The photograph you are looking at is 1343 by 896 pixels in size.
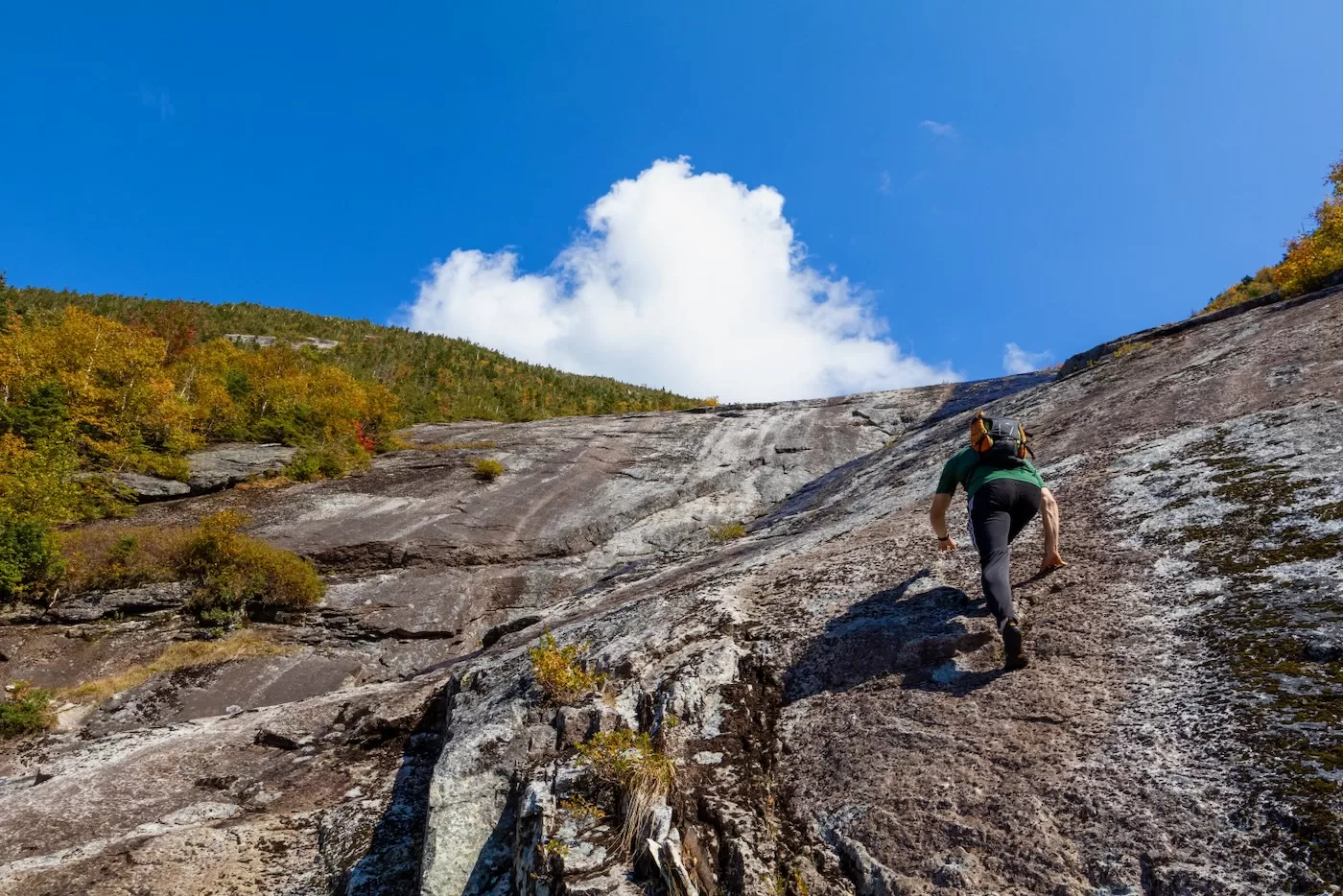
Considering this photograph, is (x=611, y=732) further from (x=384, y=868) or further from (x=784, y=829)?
(x=384, y=868)

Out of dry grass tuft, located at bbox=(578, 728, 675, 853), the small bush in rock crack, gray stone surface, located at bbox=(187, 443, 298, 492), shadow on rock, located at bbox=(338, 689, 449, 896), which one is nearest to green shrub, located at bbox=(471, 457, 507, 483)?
gray stone surface, located at bbox=(187, 443, 298, 492)

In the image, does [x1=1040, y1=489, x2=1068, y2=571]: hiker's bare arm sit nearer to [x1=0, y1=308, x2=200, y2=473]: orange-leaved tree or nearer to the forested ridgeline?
[x1=0, y1=308, x2=200, y2=473]: orange-leaved tree

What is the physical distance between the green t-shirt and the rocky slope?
1.06m

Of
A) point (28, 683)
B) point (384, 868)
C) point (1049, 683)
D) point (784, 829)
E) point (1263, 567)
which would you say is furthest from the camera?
point (28, 683)

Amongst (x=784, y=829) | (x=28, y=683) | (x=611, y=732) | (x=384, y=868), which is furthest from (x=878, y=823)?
(x=28, y=683)

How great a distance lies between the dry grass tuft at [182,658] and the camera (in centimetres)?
1214

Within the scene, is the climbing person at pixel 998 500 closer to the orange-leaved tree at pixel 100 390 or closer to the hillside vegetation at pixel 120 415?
the hillside vegetation at pixel 120 415

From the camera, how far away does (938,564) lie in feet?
24.6

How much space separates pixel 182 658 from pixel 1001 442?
1628 centimetres

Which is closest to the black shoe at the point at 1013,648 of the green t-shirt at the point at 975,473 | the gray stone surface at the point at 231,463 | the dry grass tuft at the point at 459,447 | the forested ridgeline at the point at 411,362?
the green t-shirt at the point at 975,473

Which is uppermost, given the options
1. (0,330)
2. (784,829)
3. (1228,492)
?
(0,330)

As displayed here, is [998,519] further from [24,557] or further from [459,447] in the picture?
[459,447]

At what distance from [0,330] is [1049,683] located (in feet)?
132

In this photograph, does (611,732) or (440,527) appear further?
(440,527)
